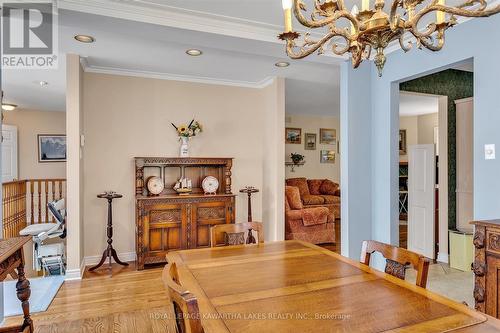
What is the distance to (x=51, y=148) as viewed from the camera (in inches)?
304

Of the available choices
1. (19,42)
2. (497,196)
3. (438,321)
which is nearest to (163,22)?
(19,42)

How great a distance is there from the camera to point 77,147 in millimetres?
3541

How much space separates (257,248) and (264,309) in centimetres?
88

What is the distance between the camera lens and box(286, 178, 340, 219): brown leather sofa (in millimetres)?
7113

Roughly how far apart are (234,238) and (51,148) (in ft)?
23.7

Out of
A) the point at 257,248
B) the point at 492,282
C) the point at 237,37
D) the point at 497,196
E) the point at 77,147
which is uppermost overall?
the point at 237,37

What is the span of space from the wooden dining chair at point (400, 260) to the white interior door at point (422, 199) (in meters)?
3.01

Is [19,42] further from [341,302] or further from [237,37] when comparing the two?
[341,302]

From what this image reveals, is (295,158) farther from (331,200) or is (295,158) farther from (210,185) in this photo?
(210,185)

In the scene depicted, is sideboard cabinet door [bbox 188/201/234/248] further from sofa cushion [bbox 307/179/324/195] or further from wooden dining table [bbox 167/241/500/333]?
sofa cushion [bbox 307/179/324/195]

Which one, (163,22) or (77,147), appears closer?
(163,22)

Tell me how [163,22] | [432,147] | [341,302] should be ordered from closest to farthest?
[341,302]
[163,22]
[432,147]

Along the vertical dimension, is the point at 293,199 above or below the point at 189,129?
below

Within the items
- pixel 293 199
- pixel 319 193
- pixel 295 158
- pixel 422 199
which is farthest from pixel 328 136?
pixel 422 199
